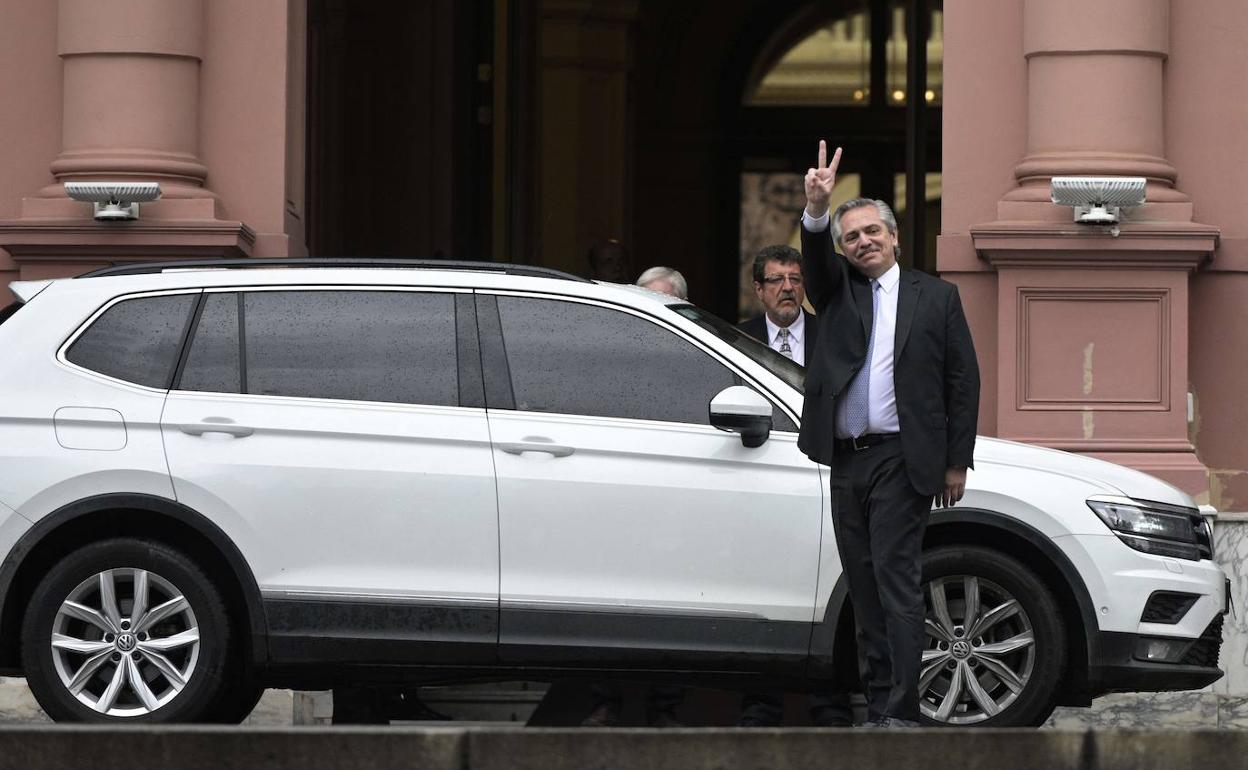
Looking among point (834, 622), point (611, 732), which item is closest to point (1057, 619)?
A: point (834, 622)

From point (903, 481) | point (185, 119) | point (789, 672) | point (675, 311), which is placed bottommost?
point (789, 672)

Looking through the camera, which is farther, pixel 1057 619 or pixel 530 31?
pixel 530 31

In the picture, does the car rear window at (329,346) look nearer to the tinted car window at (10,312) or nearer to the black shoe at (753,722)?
the tinted car window at (10,312)

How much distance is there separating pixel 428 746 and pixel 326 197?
11194 millimetres

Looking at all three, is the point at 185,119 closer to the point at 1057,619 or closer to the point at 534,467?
the point at 534,467

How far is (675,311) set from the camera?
8.70m

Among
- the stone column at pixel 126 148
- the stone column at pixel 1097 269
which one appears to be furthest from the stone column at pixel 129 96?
the stone column at pixel 1097 269

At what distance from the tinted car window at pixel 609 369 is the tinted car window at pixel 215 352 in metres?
1.00

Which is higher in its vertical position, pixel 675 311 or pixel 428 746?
pixel 675 311

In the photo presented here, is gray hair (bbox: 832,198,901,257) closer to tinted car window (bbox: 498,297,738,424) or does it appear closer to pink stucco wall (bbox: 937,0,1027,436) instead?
tinted car window (bbox: 498,297,738,424)

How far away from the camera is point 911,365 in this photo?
797 cm

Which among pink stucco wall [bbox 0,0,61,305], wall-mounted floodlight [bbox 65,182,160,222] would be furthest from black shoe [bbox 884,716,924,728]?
pink stucco wall [bbox 0,0,61,305]

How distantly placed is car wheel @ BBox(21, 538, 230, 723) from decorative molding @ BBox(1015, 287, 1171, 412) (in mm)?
4601

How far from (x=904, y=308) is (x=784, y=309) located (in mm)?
2327
